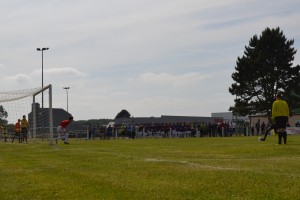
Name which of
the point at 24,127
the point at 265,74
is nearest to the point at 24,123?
the point at 24,127

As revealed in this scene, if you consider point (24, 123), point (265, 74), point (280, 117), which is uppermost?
point (265, 74)

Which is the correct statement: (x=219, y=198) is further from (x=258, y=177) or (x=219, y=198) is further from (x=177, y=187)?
(x=258, y=177)

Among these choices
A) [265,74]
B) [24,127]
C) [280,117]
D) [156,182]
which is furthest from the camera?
[265,74]

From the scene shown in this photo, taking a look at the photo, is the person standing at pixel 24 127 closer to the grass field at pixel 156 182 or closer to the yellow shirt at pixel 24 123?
the yellow shirt at pixel 24 123

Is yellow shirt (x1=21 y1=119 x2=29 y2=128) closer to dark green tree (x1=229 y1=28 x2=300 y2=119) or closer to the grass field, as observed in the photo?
the grass field

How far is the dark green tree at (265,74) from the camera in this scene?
7419 centimetres

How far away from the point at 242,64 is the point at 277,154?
63.5 metres

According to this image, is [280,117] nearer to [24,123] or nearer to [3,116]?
[24,123]

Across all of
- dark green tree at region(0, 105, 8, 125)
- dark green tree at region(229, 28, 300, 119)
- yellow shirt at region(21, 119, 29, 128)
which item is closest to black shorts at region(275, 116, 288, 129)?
yellow shirt at region(21, 119, 29, 128)

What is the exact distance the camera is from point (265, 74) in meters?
74.8

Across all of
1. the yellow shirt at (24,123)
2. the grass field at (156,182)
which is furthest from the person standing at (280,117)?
the yellow shirt at (24,123)

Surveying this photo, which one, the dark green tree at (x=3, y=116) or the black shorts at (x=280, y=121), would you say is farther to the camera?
the dark green tree at (x=3, y=116)

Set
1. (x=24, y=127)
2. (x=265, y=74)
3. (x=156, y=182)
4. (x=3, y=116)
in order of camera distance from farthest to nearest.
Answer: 1. (x=265, y=74)
2. (x=3, y=116)
3. (x=24, y=127)
4. (x=156, y=182)

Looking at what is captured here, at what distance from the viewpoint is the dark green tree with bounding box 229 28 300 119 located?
2921 inches
